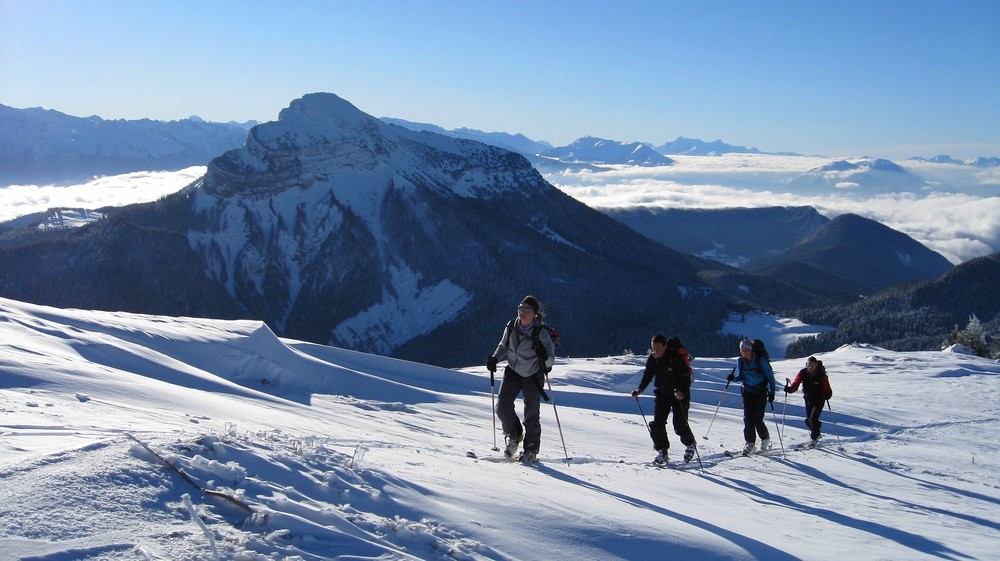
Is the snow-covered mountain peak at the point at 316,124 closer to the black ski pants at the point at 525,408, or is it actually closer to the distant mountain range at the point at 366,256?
the distant mountain range at the point at 366,256

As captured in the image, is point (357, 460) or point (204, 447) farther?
point (357, 460)

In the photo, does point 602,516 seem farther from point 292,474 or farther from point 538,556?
point 292,474

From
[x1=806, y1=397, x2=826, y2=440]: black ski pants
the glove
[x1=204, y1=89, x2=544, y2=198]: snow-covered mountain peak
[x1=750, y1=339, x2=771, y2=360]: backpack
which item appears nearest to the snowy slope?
[x1=806, y1=397, x2=826, y2=440]: black ski pants

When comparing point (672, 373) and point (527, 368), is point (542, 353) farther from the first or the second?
point (672, 373)

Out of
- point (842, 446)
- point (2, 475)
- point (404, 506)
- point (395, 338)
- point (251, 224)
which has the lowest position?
point (395, 338)

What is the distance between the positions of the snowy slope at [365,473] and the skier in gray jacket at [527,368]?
565 mm

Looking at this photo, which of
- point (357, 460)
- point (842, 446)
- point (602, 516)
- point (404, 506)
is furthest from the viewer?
point (842, 446)

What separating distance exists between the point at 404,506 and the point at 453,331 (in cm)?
11720

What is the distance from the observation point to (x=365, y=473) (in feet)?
23.1

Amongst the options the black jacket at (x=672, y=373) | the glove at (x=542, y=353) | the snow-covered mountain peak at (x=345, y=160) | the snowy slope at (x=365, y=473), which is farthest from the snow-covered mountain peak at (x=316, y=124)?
the glove at (x=542, y=353)

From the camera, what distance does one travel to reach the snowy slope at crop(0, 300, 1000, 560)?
5195 mm

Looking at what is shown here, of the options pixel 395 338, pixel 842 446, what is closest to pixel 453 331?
pixel 395 338

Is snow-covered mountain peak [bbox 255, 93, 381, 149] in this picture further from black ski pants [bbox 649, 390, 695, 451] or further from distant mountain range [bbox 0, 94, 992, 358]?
black ski pants [bbox 649, 390, 695, 451]

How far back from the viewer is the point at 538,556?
5.82 meters
